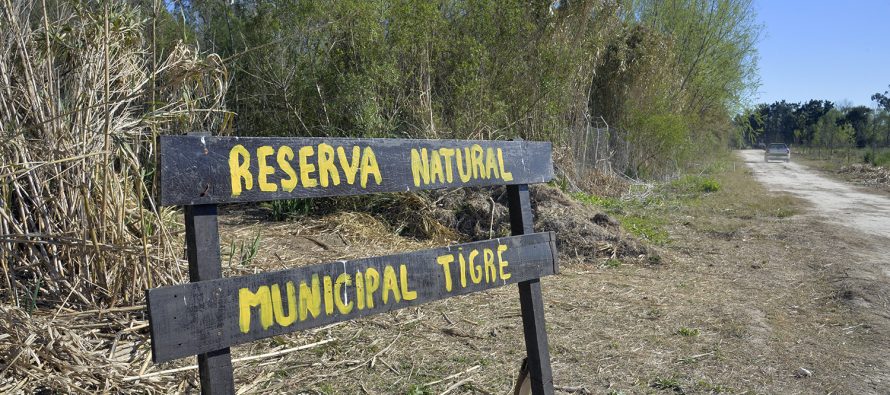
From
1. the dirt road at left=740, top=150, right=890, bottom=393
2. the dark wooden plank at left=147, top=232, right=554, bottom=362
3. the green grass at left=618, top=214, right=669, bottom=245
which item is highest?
the dark wooden plank at left=147, top=232, right=554, bottom=362

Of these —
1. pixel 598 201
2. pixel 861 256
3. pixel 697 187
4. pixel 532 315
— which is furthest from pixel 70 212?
pixel 697 187

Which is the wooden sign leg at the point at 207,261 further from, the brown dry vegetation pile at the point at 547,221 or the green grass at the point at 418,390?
the brown dry vegetation pile at the point at 547,221

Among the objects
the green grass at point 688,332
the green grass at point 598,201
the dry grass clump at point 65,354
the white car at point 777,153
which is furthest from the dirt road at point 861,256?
the white car at point 777,153

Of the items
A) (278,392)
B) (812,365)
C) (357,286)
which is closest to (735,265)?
(812,365)

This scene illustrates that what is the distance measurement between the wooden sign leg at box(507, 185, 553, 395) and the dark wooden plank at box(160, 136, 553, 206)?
10 cm

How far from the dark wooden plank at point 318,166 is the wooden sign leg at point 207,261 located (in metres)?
0.05

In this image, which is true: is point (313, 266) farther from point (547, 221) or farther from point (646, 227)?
point (646, 227)

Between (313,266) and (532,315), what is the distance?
4.06 feet

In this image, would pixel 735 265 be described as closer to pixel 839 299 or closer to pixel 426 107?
pixel 839 299

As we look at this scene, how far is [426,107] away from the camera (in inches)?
367

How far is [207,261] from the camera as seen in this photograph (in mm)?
2150

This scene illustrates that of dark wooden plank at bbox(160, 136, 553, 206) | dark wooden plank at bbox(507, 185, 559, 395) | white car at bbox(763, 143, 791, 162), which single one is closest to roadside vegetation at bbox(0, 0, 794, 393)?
dark wooden plank at bbox(507, 185, 559, 395)

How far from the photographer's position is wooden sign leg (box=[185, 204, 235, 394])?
212 cm

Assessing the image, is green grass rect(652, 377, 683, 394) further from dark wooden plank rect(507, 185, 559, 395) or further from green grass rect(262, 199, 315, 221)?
green grass rect(262, 199, 315, 221)
